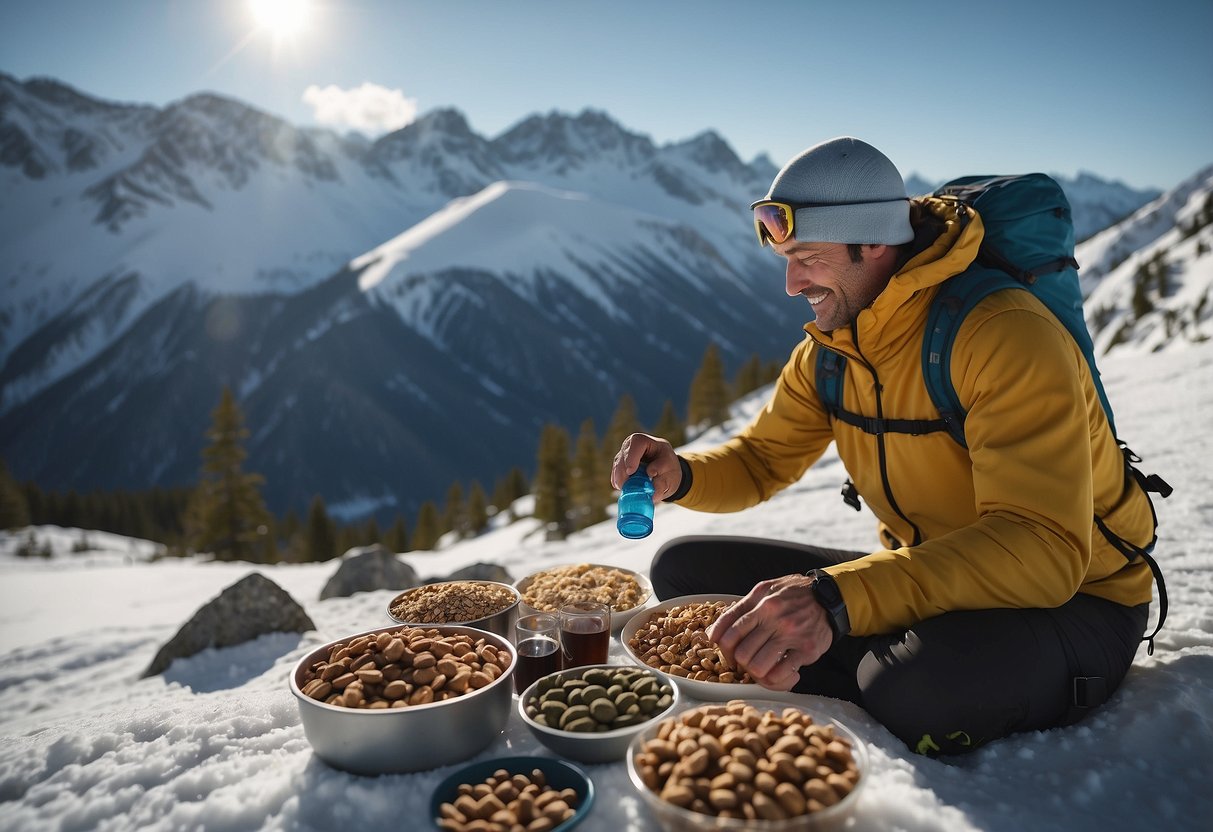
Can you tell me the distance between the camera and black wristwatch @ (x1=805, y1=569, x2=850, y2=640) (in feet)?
9.31

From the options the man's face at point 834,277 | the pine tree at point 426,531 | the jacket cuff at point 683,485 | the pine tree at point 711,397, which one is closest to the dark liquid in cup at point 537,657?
the jacket cuff at point 683,485

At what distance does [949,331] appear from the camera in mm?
3186

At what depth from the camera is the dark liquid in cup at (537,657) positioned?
11.3 feet

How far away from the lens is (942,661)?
114 inches

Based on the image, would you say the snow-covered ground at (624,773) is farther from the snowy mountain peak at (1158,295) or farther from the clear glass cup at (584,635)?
the snowy mountain peak at (1158,295)

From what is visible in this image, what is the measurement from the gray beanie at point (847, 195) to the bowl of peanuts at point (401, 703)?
7.91 ft

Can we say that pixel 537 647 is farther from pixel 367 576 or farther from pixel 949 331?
pixel 367 576

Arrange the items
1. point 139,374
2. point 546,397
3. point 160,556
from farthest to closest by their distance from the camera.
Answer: point 139,374 < point 546,397 < point 160,556

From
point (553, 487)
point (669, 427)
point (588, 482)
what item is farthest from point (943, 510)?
point (669, 427)

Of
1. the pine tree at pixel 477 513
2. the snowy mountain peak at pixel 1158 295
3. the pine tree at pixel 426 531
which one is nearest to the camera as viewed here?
the pine tree at pixel 426 531

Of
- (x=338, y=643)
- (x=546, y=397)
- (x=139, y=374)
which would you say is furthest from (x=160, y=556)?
(x=139, y=374)

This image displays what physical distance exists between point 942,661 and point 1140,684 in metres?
1.46

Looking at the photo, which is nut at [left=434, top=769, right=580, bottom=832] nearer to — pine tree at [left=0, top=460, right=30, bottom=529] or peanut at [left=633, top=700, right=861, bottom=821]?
peanut at [left=633, top=700, right=861, bottom=821]

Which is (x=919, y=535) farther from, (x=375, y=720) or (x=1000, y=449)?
(x=375, y=720)
